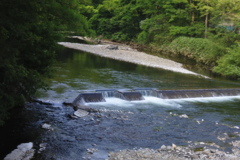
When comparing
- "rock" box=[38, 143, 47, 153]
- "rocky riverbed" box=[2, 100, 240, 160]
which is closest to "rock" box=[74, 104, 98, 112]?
"rocky riverbed" box=[2, 100, 240, 160]

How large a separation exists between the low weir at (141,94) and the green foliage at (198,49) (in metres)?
9.21

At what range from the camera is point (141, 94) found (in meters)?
12.6

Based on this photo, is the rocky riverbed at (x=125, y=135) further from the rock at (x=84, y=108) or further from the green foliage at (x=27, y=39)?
the green foliage at (x=27, y=39)

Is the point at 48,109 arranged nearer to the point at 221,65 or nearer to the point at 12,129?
the point at 12,129

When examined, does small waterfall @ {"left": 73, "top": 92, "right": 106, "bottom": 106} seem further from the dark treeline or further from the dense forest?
the dark treeline

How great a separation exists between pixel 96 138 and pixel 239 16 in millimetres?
17216

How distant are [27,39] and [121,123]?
4423 mm

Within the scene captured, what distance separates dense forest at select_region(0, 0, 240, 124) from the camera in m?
5.15

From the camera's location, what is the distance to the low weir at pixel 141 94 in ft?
37.9

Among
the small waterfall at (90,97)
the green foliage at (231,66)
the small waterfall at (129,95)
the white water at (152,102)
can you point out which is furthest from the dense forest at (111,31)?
the small waterfall at (129,95)

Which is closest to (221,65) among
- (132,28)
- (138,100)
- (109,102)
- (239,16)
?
(239,16)

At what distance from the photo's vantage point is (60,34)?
7.91m

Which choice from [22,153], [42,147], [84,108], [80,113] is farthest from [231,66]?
[22,153]

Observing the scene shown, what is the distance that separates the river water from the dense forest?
1.10 metres
